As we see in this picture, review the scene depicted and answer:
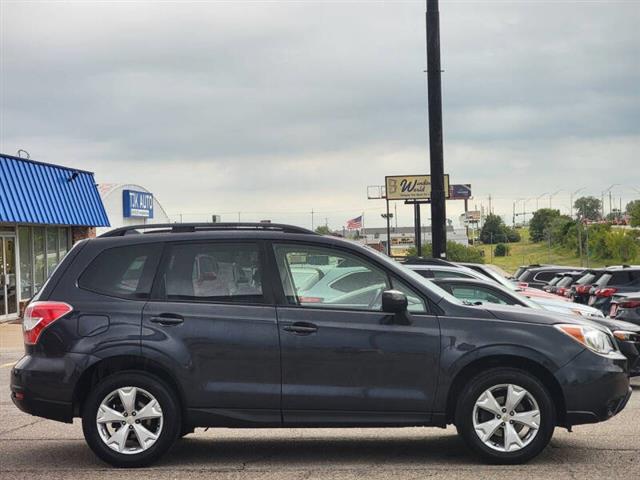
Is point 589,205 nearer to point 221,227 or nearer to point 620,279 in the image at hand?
point 620,279

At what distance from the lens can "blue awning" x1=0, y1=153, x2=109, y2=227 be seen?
79.2ft

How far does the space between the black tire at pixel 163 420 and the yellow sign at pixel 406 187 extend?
56.4m

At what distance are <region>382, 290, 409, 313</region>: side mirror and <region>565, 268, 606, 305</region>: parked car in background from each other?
1323 cm

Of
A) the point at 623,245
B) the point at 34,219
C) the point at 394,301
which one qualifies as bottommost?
the point at 394,301

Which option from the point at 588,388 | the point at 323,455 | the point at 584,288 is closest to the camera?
the point at 588,388

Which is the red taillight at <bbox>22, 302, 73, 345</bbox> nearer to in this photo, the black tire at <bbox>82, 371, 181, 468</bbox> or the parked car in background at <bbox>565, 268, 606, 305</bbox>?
the black tire at <bbox>82, 371, 181, 468</bbox>

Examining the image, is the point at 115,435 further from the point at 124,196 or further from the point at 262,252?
the point at 124,196

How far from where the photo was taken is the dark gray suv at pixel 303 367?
646 cm

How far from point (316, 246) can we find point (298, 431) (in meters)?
2.26

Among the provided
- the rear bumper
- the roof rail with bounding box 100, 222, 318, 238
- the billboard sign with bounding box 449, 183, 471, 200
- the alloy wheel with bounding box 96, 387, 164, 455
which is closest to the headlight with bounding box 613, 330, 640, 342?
the roof rail with bounding box 100, 222, 318, 238

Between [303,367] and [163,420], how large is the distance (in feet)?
3.71

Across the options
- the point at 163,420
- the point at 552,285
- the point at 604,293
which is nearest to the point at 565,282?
the point at 552,285

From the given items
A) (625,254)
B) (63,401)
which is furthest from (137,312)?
(625,254)

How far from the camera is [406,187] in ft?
206
